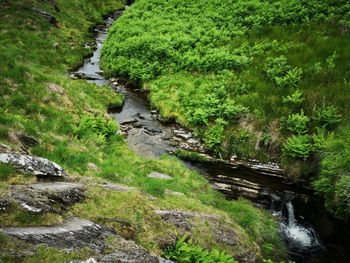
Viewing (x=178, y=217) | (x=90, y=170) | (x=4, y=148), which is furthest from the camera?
(x=90, y=170)

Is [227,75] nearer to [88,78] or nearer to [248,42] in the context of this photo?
[248,42]

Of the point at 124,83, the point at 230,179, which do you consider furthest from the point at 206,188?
the point at 124,83

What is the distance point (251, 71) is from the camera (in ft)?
94.5

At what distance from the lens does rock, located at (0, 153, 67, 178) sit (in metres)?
11.4

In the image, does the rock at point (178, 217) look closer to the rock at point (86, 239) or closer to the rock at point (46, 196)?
the rock at point (86, 239)

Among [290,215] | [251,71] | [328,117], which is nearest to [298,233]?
[290,215]

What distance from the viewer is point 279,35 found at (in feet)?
105

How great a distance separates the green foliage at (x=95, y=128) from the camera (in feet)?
61.5

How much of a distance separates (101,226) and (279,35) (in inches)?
1063

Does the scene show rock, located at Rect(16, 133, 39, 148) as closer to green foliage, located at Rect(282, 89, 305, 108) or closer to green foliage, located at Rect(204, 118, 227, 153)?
green foliage, located at Rect(204, 118, 227, 153)

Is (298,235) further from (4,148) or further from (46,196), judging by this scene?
(4,148)

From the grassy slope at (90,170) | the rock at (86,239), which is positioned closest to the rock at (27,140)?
the grassy slope at (90,170)

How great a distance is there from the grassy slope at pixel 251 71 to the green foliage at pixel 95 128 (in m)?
6.48

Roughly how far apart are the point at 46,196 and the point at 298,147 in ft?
51.9
